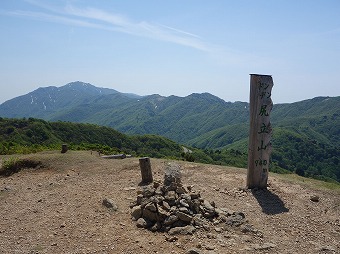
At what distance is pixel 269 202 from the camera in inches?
463

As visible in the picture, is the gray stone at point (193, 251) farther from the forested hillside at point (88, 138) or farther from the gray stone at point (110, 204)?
the forested hillside at point (88, 138)

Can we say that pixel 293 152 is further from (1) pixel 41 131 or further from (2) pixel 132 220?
(2) pixel 132 220

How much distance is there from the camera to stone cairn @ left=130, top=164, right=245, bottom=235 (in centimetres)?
912

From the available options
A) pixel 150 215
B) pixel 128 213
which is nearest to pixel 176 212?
pixel 150 215

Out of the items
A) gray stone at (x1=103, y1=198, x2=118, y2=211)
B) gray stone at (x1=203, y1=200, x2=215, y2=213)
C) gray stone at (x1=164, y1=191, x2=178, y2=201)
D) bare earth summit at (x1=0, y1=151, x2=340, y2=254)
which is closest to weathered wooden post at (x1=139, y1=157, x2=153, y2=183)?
bare earth summit at (x1=0, y1=151, x2=340, y2=254)

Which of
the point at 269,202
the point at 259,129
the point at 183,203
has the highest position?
the point at 259,129

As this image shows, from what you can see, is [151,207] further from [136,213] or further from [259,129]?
[259,129]

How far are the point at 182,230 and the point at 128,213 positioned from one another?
2208 mm

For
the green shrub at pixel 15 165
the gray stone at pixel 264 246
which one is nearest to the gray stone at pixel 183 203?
the gray stone at pixel 264 246

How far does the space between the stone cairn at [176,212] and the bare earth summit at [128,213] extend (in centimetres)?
26

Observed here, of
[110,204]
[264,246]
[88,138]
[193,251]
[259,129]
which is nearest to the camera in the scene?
[193,251]

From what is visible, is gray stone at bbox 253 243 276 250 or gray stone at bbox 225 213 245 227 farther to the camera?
gray stone at bbox 225 213 245 227

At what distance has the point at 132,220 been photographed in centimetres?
973

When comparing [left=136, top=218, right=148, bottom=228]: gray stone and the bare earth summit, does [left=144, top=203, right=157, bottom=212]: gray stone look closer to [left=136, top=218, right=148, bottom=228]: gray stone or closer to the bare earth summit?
[left=136, top=218, right=148, bottom=228]: gray stone
